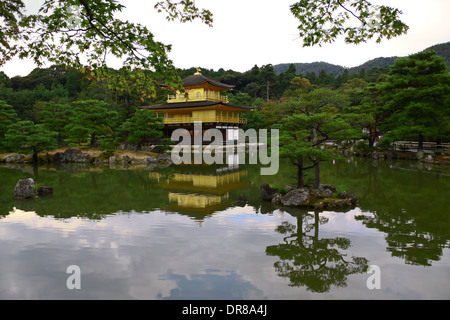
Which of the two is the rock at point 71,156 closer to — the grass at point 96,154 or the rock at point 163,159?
the grass at point 96,154

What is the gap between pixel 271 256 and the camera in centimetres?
549

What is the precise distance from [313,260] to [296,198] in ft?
13.0

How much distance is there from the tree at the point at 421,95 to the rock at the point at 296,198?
14.8 m

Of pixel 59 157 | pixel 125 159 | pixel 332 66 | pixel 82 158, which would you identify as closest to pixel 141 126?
pixel 125 159

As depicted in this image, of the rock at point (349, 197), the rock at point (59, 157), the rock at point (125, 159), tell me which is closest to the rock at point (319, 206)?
the rock at point (349, 197)

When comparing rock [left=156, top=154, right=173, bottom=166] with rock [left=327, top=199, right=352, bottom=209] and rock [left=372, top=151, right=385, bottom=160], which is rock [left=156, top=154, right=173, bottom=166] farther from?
rock [left=372, top=151, right=385, bottom=160]

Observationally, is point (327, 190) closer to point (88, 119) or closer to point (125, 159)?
point (125, 159)

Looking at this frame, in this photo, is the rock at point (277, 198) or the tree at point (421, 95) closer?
the rock at point (277, 198)

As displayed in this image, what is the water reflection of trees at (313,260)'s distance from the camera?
4.65 meters

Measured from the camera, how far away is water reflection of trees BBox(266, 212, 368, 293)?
4.65 metres

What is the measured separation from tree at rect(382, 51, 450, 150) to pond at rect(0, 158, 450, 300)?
35.8 feet

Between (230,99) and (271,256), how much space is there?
116 ft

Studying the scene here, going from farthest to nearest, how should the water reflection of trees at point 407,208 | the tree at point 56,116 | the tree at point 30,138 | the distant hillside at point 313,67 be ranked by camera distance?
1. the distant hillside at point 313,67
2. the tree at point 56,116
3. the tree at point 30,138
4. the water reflection of trees at point 407,208
